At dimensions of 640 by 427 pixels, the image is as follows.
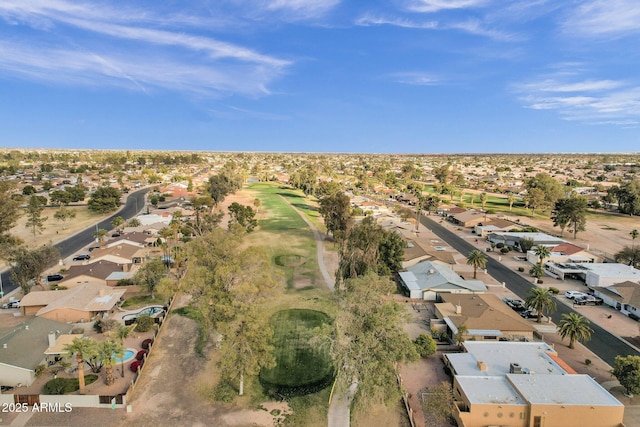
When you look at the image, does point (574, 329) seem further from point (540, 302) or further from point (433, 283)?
point (433, 283)

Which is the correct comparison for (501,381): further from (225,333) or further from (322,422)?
(225,333)

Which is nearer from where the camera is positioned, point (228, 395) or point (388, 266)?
point (228, 395)

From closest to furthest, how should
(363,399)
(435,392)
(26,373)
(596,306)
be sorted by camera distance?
(363,399) < (435,392) < (26,373) < (596,306)

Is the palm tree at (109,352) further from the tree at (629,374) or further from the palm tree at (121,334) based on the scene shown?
the tree at (629,374)

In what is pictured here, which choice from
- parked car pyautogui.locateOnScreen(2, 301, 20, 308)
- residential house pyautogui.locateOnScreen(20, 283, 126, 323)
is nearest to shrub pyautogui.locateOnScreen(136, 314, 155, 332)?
residential house pyautogui.locateOnScreen(20, 283, 126, 323)

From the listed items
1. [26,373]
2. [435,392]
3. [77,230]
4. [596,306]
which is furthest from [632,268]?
[77,230]

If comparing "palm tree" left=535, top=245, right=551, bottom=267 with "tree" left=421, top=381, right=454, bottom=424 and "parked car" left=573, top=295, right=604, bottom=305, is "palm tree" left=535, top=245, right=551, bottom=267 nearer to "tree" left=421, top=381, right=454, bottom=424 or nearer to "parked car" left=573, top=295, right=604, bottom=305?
"parked car" left=573, top=295, right=604, bottom=305

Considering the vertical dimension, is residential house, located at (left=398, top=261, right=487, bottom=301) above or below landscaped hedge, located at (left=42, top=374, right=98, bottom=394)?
above
